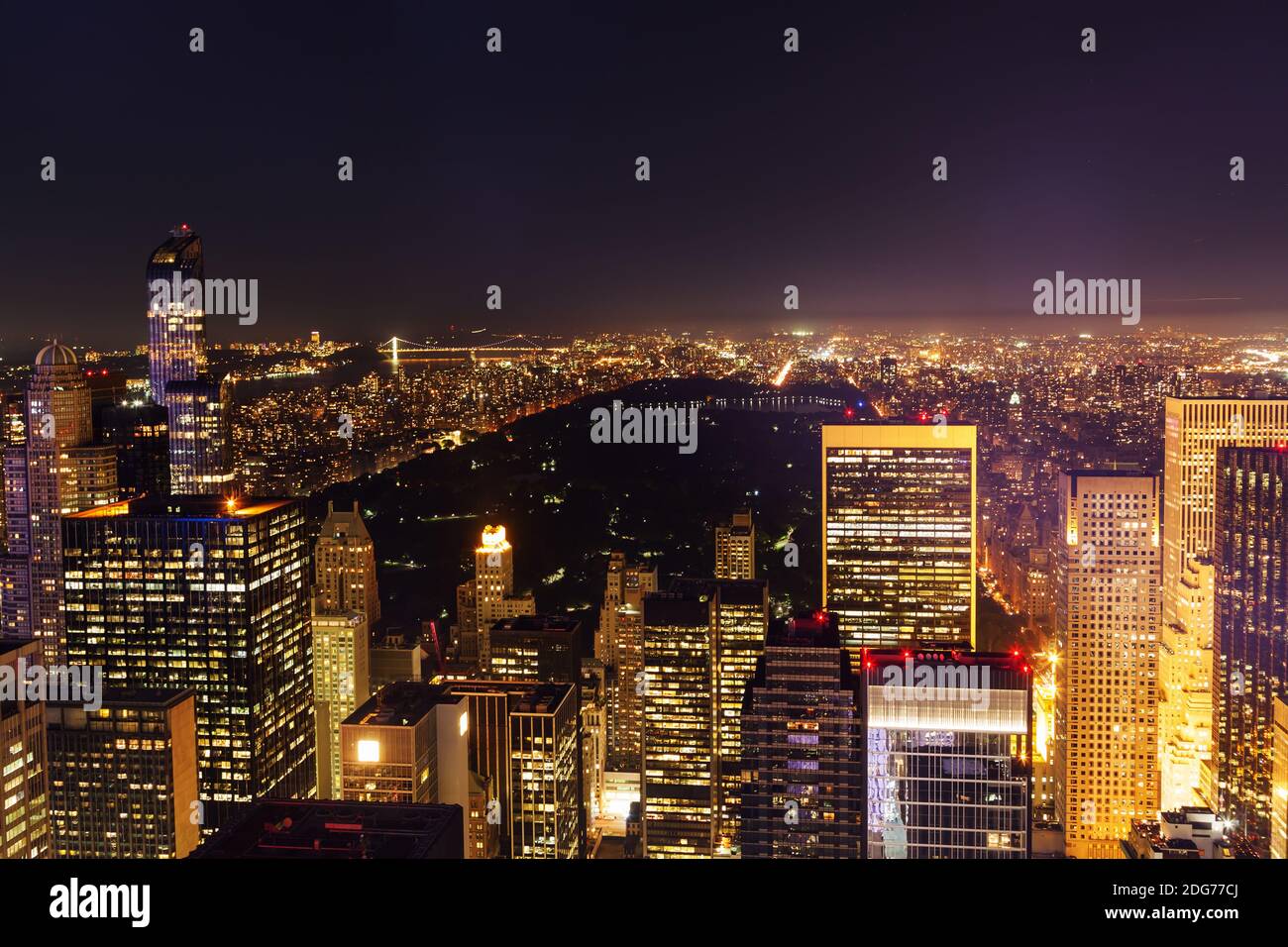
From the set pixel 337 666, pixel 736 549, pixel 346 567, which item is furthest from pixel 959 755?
pixel 346 567

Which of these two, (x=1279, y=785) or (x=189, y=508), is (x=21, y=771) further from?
(x=1279, y=785)

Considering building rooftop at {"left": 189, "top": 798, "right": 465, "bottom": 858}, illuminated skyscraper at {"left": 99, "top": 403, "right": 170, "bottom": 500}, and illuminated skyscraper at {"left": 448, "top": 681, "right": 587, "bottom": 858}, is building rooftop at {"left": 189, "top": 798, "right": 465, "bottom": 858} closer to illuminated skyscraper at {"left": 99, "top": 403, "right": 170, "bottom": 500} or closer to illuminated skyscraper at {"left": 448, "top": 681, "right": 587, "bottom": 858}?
illuminated skyscraper at {"left": 448, "top": 681, "right": 587, "bottom": 858}

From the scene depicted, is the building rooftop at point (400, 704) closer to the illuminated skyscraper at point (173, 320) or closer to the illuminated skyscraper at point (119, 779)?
the illuminated skyscraper at point (119, 779)

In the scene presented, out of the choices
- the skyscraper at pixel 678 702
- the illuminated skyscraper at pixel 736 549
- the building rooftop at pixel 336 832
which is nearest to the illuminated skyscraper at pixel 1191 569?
the illuminated skyscraper at pixel 736 549

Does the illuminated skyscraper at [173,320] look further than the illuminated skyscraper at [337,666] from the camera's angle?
No

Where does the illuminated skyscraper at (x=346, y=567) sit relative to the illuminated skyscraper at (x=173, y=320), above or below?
below

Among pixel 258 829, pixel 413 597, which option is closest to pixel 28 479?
pixel 413 597
